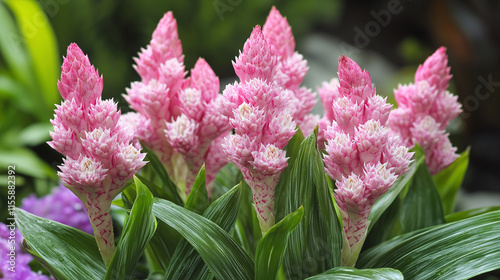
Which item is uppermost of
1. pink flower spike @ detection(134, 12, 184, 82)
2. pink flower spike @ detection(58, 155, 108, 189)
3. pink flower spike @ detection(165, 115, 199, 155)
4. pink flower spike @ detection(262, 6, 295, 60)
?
pink flower spike @ detection(262, 6, 295, 60)

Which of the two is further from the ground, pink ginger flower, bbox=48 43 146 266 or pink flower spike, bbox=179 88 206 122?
pink flower spike, bbox=179 88 206 122

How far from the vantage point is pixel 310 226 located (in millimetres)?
966

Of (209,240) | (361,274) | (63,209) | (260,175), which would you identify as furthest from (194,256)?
(63,209)

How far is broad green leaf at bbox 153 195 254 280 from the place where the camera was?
868mm

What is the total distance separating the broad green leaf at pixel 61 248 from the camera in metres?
0.95

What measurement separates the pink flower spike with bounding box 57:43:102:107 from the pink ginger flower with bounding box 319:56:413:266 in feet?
1.35

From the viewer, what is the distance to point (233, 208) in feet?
3.19

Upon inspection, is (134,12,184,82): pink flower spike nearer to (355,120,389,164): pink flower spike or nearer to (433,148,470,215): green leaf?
(355,120,389,164): pink flower spike

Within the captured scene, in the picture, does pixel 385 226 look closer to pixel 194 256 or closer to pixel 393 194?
pixel 393 194

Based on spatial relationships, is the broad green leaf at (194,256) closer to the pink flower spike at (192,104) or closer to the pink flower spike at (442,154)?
the pink flower spike at (192,104)

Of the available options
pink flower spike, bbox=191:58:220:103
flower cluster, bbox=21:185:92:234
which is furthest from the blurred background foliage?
pink flower spike, bbox=191:58:220:103

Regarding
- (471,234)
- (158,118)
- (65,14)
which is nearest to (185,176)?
(158,118)

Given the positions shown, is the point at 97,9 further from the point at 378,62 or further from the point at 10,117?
the point at 378,62

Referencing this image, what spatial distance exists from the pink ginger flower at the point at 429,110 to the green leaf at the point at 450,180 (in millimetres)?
145
